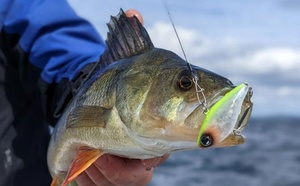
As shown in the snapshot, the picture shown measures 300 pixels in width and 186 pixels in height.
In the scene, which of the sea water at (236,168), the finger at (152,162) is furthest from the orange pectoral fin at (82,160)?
the sea water at (236,168)

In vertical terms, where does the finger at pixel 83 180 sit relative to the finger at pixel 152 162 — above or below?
below

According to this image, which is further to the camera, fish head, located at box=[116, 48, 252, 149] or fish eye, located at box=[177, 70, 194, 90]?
fish eye, located at box=[177, 70, 194, 90]

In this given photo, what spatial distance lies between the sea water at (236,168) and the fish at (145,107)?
8.41 metres

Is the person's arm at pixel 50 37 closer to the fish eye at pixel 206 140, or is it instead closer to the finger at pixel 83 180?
the finger at pixel 83 180

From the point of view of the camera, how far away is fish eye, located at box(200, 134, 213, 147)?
1.62 m

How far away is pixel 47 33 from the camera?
3.31 m

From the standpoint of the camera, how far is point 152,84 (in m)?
1.83

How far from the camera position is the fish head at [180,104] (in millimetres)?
1629

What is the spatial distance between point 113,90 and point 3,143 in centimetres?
142

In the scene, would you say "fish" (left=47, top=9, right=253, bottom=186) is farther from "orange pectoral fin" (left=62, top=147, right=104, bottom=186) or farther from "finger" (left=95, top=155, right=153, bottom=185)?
"finger" (left=95, top=155, right=153, bottom=185)

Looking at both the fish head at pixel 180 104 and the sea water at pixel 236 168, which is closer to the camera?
the fish head at pixel 180 104

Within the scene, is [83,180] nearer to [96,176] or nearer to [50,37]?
[96,176]

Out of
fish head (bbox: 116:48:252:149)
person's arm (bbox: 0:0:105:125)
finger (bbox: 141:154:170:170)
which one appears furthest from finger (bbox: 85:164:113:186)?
person's arm (bbox: 0:0:105:125)

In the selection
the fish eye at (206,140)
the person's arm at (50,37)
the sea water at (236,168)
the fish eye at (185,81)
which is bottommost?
the sea water at (236,168)
